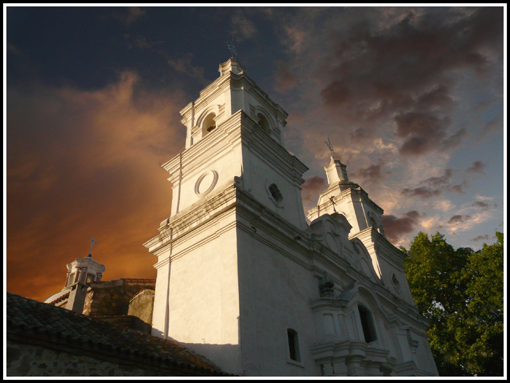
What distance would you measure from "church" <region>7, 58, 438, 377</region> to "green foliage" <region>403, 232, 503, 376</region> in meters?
2.45

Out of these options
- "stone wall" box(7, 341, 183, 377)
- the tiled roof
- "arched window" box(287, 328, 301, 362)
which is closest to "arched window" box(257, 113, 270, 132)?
"arched window" box(287, 328, 301, 362)

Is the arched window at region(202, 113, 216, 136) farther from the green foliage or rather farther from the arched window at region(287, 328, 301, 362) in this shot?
the green foliage

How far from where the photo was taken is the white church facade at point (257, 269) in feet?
35.0

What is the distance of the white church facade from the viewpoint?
1068cm

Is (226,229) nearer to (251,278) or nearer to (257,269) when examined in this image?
(257,269)

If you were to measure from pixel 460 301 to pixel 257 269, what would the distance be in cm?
1787

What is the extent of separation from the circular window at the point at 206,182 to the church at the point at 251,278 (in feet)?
0.18

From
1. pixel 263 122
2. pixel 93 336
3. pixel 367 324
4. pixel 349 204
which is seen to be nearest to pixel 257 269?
pixel 93 336

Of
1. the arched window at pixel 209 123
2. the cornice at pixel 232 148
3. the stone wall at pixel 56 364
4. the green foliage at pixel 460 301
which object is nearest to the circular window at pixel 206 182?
the cornice at pixel 232 148

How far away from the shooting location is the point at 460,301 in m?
23.2

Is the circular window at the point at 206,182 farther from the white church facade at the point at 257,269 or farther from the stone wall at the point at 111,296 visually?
the stone wall at the point at 111,296

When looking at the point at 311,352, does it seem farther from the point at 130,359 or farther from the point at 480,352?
the point at 480,352

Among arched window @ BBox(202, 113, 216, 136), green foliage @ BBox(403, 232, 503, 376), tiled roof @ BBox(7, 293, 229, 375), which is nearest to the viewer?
tiled roof @ BBox(7, 293, 229, 375)

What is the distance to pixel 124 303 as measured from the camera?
632 inches
